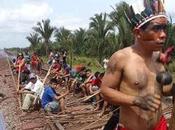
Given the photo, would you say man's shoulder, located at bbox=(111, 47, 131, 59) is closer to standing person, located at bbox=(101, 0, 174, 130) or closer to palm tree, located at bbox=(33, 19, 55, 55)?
standing person, located at bbox=(101, 0, 174, 130)

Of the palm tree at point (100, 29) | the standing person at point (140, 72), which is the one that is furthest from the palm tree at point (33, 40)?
the standing person at point (140, 72)

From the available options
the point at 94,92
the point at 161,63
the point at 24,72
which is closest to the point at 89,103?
the point at 94,92

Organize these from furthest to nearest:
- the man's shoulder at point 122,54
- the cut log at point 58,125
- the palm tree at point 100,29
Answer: the palm tree at point 100,29
the cut log at point 58,125
the man's shoulder at point 122,54

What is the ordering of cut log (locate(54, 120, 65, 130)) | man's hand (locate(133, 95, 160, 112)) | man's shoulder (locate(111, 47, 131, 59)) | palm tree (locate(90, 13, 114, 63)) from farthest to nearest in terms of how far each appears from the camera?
palm tree (locate(90, 13, 114, 63)) → cut log (locate(54, 120, 65, 130)) → man's shoulder (locate(111, 47, 131, 59)) → man's hand (locate(133, 95, 160, 112))

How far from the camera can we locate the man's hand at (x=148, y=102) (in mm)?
2771

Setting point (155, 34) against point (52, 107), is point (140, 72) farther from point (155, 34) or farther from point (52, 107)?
point (52, 107)

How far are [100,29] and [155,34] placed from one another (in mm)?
28012

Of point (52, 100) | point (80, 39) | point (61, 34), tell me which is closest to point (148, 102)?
point (52, 100)

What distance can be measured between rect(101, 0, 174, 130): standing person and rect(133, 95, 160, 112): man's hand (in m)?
0.08

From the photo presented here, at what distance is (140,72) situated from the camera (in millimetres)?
3074

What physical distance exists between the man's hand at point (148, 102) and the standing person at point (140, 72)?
0.08 m

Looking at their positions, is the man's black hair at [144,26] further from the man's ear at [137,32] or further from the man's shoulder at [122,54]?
the man's shoulder at [122,54]

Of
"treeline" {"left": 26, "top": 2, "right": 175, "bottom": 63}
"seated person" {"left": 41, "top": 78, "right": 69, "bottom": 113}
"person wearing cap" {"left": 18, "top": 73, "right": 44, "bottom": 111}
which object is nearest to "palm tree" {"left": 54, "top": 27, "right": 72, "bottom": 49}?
"treeline" {"left": 26, "top": 2, "right": 175, "bottom": 63}

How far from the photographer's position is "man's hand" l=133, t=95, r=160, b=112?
9.09ft
